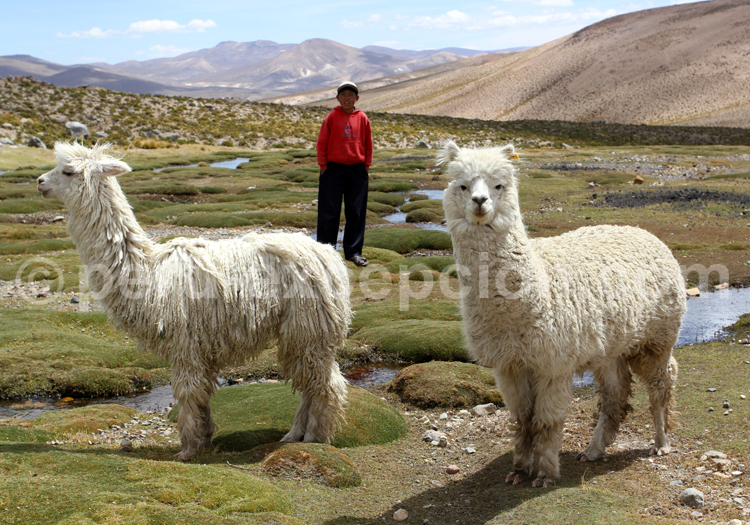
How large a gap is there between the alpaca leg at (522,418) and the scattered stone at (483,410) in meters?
2.10

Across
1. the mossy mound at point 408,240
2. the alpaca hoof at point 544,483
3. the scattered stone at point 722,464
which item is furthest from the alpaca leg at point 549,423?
the mossy mound at point 408,240

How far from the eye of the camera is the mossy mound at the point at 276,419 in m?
6.74

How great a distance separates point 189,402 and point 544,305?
344cm

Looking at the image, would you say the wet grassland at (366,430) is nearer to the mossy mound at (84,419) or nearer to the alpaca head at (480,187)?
the mossy mound at (84,419)

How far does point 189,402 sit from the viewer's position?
19.7 ft

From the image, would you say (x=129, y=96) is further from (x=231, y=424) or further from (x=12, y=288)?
(x=231, y=424)

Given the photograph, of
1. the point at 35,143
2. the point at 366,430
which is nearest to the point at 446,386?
the point at 366,430

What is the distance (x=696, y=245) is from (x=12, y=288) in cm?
1718

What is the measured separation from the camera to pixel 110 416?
7570mm

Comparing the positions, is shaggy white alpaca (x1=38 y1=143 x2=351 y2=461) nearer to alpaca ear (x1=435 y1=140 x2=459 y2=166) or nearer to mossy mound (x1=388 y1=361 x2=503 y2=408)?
alpaca ear (x1=435 y1=140 x2=459 y2=166)

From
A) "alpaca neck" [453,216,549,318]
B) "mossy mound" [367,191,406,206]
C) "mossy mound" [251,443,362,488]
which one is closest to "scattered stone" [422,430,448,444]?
"mossy mound" [251,443,362,488]

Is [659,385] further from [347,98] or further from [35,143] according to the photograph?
[35,143]

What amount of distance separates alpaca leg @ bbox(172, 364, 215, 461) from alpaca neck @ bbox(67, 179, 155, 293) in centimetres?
108

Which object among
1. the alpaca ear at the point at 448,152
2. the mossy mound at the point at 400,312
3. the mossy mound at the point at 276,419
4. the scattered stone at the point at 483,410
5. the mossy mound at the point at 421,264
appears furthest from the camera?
the mossy mound at the point at 421,264
